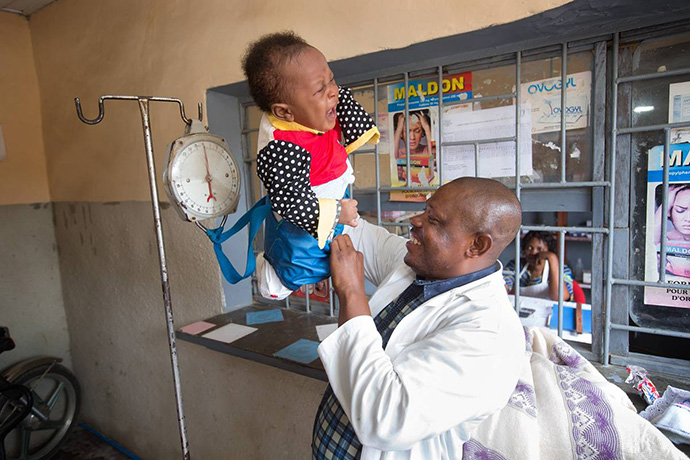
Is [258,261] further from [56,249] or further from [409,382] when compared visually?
[56,249]

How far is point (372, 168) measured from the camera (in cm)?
164

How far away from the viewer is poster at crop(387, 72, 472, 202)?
141 cm

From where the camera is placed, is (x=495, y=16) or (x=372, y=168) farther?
(x=372, y=168)

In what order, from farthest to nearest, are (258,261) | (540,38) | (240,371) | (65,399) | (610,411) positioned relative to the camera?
(65,399)
(240,371)
(540,38)
(258,261)
(610,411)

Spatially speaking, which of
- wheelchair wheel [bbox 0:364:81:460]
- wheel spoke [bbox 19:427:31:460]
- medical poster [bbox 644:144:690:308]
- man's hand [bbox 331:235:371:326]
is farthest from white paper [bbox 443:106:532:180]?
wheel spoke [bbox 19:427:31:460]

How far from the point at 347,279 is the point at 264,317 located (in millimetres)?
1151

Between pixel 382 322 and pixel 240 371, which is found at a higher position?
pixel 382 322

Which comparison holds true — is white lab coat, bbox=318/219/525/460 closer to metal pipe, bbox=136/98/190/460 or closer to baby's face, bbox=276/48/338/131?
baby's face, bbox=276/48/338/131

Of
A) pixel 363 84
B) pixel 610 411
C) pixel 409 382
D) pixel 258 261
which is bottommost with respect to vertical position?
pixel 610 411

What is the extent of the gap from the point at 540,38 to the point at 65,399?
3402mm

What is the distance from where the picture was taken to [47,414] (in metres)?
2.62

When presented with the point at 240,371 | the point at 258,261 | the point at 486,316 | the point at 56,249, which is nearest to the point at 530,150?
the point at 486,316

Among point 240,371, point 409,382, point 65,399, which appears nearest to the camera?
point 409,382

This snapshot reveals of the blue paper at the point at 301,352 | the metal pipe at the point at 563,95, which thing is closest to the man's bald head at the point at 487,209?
the metal pipe at the point at 563,95
